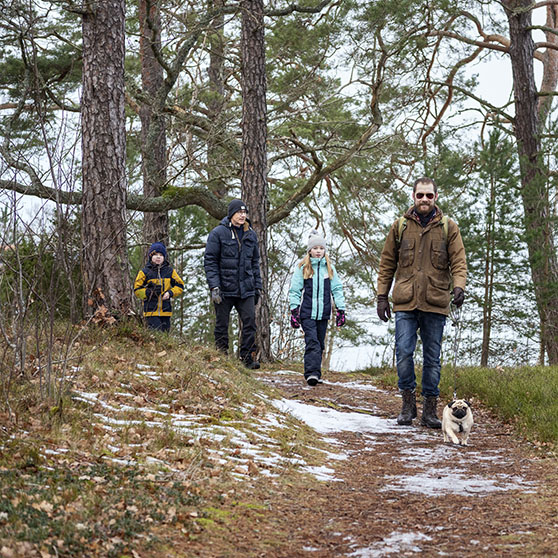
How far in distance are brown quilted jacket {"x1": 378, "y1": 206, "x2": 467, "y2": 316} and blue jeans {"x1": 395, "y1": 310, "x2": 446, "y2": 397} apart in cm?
14

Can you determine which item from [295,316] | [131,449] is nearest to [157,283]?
[295,316]

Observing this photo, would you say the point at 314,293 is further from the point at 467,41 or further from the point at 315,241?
the point at 467,41

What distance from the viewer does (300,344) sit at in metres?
20.7

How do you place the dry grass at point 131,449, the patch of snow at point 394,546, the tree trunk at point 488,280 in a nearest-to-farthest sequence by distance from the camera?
the dry grass at point 131,449 < the patch of snow at point 394,546 < the tree trunk at point 488,280

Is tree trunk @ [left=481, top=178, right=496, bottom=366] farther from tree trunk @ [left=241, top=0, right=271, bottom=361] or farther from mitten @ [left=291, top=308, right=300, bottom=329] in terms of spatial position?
mitten @ [left=291, top=308, right=300, bottom=329]

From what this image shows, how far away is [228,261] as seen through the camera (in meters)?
8.98

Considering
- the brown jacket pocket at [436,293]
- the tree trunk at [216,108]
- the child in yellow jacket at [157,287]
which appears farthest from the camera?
the tree trunk at [216,108]

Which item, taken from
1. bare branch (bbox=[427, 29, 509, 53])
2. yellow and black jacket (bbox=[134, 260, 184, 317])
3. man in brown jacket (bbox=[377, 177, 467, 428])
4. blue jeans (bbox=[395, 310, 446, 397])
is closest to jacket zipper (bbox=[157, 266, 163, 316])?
yellow and black jacket (bbox=[134, 260, 184, 317])

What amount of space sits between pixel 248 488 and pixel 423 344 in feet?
10.5

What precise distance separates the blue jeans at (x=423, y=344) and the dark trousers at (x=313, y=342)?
6.94ft

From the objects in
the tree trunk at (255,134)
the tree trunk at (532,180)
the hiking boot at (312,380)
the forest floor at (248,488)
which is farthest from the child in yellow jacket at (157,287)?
the tree trunk at (532,180)

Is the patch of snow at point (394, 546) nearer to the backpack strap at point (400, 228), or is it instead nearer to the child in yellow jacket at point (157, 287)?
the backpack strap at point (400, 228)

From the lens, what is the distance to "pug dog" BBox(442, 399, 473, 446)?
19.8 feet

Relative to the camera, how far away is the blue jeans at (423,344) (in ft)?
22.1
